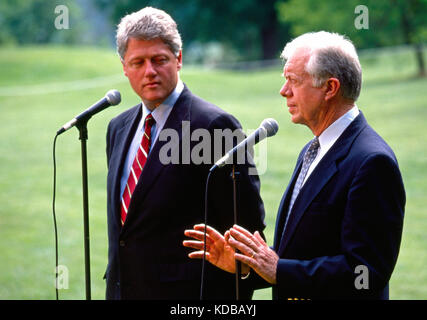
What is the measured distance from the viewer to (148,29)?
3.67 metres

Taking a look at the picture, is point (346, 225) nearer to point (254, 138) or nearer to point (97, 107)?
point (254, 138)

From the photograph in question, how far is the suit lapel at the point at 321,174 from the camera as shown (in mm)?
2965

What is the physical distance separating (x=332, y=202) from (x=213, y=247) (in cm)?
70

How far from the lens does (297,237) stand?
2.99m

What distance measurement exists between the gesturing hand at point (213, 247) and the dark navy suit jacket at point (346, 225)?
0.90 ft

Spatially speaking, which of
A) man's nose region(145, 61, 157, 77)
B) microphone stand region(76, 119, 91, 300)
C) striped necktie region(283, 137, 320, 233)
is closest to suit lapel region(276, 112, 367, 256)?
striped necktie region(283, 137, 320, 233)

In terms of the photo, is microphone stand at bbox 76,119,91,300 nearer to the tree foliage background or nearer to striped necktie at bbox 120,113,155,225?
striped necktie at bbox 120,113,155,225

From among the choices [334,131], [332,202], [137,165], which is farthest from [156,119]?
[332,202]

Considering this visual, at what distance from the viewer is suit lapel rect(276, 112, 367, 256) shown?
9.73 feet

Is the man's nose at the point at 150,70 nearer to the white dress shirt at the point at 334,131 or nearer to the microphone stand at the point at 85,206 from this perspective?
the microphone stand at the point at 85,206

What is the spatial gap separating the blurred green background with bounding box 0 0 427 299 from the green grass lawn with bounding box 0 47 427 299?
34 millimetres
